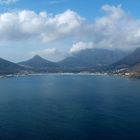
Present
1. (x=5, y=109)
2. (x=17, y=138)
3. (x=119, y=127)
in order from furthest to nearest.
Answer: (x=5, y=109) < (x=119, y=127) < (x=17, y=138)

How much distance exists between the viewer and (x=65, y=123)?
66.0 meters

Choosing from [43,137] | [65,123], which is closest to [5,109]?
[65,123]

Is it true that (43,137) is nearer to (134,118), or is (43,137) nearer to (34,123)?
(34,123)

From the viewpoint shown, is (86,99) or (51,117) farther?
(86,99)

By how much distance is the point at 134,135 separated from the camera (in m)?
57.7

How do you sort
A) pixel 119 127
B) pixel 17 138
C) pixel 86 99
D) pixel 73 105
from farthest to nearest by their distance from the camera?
1. pixel 86 99
2. pixel 73 105
3. pixel 119 127
4. pixel 17 138

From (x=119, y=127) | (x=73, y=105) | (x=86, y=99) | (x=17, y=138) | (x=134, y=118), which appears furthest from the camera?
(x=86, y=99)

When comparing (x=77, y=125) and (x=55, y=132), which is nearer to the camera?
(x=55, y=132)

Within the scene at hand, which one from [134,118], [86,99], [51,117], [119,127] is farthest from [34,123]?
[86,99]

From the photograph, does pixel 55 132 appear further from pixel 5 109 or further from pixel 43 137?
pixel 5 109

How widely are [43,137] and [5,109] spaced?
1128 inches

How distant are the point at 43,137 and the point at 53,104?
34.1 meters

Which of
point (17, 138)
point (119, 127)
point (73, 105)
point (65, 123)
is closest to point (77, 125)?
point (65, 123)

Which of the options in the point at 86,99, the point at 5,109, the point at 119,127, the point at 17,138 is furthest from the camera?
the point at 86,99
